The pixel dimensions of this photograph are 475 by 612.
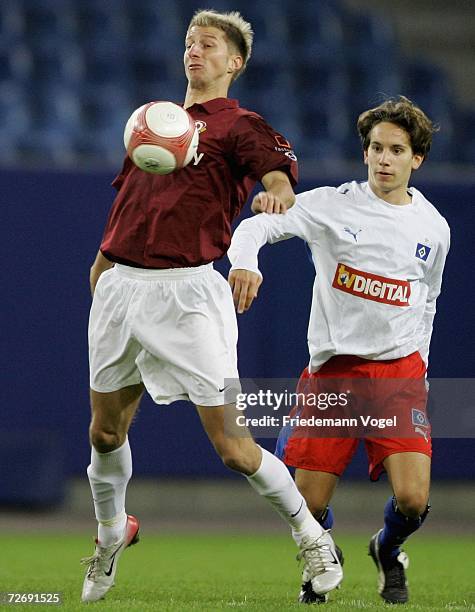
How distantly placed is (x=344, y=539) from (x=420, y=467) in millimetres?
3581

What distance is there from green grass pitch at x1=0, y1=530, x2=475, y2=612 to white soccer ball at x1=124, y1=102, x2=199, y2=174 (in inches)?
68.1

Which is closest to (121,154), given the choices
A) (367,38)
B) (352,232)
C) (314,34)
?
(314,34)

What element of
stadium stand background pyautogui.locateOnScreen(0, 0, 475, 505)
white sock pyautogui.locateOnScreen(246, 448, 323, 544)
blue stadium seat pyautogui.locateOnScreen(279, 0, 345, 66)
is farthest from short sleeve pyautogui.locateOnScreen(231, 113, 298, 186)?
blue stadium seat pyautogui.locateOnScreen(279, 0, 345, 66)

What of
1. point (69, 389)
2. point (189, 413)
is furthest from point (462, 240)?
point (69, 389)

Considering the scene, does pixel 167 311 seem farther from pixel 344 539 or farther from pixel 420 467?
pixel 344 539

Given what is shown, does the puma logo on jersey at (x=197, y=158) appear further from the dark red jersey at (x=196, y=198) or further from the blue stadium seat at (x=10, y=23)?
the blue stadium seat at (x=10, y=23)

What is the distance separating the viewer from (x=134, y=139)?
478 centimetres

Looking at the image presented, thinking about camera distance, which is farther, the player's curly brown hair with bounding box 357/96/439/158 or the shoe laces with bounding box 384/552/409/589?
the player's curly brown hair with bounding box 357/96/439/158

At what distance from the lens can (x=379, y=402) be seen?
5527 millimetres

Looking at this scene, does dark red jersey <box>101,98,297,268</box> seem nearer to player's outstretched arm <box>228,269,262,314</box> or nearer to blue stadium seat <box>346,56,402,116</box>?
player's outstretched arm <box>228,269,262,314</box>

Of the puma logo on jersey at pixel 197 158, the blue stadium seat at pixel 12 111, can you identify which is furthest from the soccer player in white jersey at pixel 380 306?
the blue stadium seat at pixel 12 111

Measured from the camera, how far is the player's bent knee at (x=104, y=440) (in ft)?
16.6

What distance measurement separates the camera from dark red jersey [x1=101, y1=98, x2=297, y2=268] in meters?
4.91

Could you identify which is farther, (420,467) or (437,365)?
(437,365)
